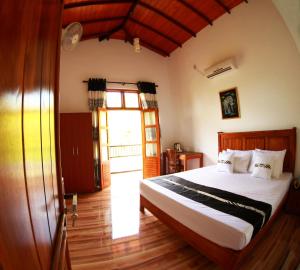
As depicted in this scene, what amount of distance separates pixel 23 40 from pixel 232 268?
1959 millimetres

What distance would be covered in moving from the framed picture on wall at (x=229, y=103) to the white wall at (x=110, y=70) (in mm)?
1720

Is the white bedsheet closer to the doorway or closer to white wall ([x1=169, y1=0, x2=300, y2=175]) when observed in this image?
white wall ([x1=169, y1=0, x2=300, y2=175])

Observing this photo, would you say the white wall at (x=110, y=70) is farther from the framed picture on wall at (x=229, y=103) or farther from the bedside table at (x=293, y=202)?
the bedside table at (x=293, y=202)

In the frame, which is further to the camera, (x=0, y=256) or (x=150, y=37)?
(x=150, y=37)

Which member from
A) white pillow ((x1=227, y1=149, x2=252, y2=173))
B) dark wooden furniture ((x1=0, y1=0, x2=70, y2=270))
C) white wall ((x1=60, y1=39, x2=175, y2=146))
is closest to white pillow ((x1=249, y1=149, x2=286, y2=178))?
white pillow ((x1=227, y1=149, x2=252, y2=173))

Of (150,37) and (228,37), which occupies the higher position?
(150,37)

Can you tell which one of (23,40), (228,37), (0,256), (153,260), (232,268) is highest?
(228,37)

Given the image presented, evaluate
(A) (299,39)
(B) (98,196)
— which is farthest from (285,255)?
(B) (98,196)

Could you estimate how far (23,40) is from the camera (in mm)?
369

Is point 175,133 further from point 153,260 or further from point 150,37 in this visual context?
point 153,260

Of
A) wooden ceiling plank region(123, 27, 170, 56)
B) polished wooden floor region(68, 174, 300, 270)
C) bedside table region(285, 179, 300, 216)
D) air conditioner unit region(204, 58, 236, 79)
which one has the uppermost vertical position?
wooden ceiling plank region(123, 27, 170, 56)

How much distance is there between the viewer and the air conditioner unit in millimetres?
3311

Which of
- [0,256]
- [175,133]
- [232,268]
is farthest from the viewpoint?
[175,133]

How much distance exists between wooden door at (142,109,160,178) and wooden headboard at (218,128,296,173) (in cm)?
173
